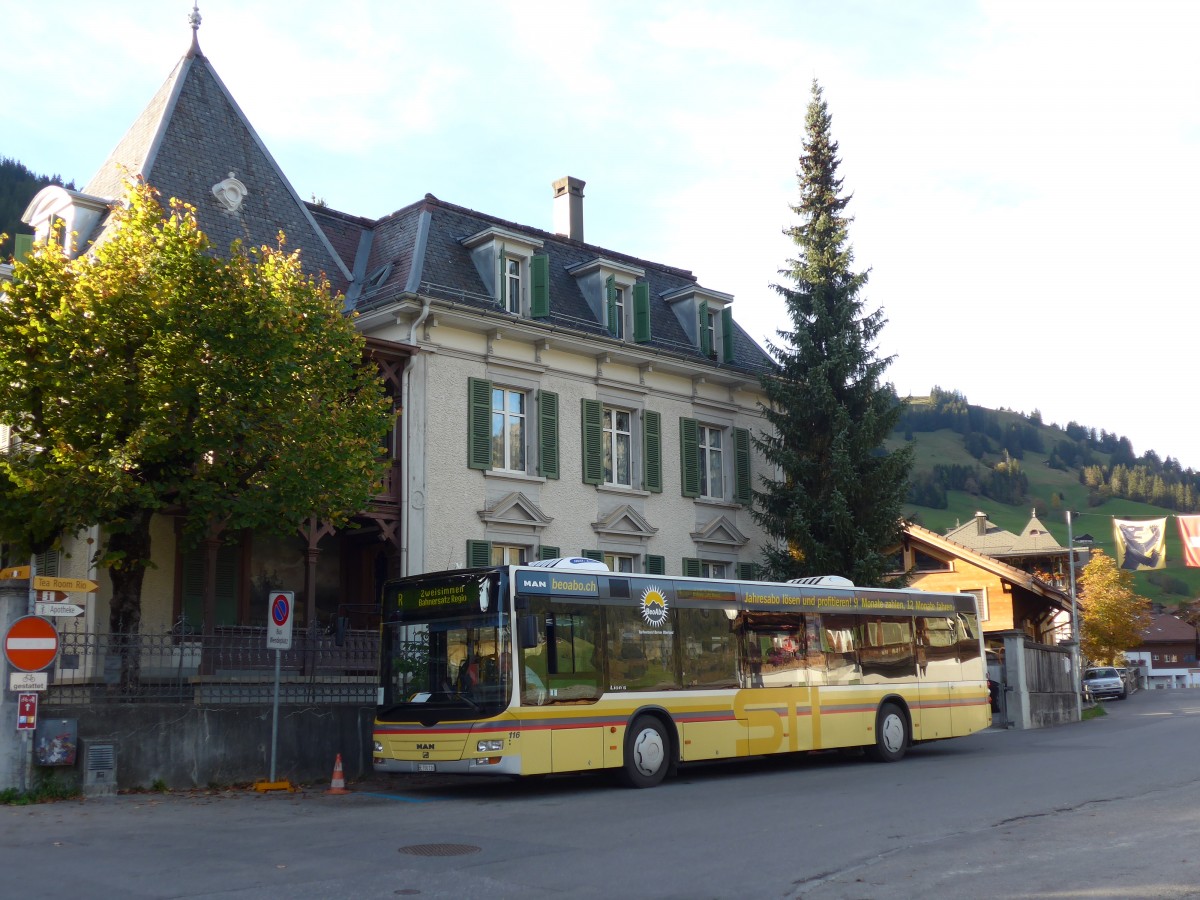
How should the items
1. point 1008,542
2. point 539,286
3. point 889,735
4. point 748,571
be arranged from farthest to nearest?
1. point 1008,542
2. point 748,571
3. point 539,286
4. point 889,735

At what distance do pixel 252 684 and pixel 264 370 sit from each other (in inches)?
180

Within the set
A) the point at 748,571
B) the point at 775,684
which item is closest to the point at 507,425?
the point at 748,571

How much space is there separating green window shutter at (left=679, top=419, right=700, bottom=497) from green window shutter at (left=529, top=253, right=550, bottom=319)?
499 centimetres

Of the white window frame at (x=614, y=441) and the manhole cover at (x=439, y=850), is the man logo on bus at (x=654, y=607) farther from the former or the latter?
the white window frame at (x=614, y=441)

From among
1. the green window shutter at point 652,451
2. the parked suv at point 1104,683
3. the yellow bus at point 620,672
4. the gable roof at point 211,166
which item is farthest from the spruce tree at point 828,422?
the parked suv at point 1104,683

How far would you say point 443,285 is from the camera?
2573 cm

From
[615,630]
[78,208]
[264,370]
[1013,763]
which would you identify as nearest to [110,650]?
[264,370]

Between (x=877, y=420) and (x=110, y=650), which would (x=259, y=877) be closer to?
A: (x=110, y=650)

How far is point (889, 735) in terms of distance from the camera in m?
20.6

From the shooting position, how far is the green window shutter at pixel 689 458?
2991cm

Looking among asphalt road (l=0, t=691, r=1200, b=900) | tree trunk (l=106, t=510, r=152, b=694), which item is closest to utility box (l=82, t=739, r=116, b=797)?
asphalt road (l=0, t=691, r=1200, b=900)

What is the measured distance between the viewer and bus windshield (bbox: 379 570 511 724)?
15438mm

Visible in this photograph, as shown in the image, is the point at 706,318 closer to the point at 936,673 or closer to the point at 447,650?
the point at 936,673

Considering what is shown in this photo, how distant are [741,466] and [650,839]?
20.7 metres
